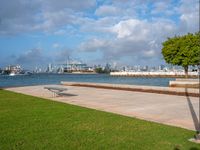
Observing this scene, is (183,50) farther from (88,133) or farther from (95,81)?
(88,133)

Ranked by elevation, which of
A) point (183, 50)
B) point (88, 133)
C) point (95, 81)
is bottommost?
point (95, 81)

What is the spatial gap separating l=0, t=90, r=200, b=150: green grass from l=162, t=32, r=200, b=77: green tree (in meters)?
30.6

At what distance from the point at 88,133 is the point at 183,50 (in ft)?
111

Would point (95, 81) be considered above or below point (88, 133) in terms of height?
below

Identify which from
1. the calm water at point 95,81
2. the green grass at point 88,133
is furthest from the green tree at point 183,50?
the green grass at point 88,133

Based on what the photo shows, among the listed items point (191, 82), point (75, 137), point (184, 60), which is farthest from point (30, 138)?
point (184, 60)

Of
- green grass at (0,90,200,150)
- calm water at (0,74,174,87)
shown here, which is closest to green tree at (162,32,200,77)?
calm water at (0,74,174,87)

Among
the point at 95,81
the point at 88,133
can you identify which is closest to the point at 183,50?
the point at 95,81

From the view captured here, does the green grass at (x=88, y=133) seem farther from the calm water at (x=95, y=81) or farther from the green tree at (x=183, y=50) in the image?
the calm water at (x=95, y=81)

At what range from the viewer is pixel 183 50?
39.7 meters

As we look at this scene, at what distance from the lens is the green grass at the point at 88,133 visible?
22.6ft

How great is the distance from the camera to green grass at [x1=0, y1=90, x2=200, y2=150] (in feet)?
22.6

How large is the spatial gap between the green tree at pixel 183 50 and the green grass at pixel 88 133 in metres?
30.6

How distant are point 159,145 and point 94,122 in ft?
10.4
